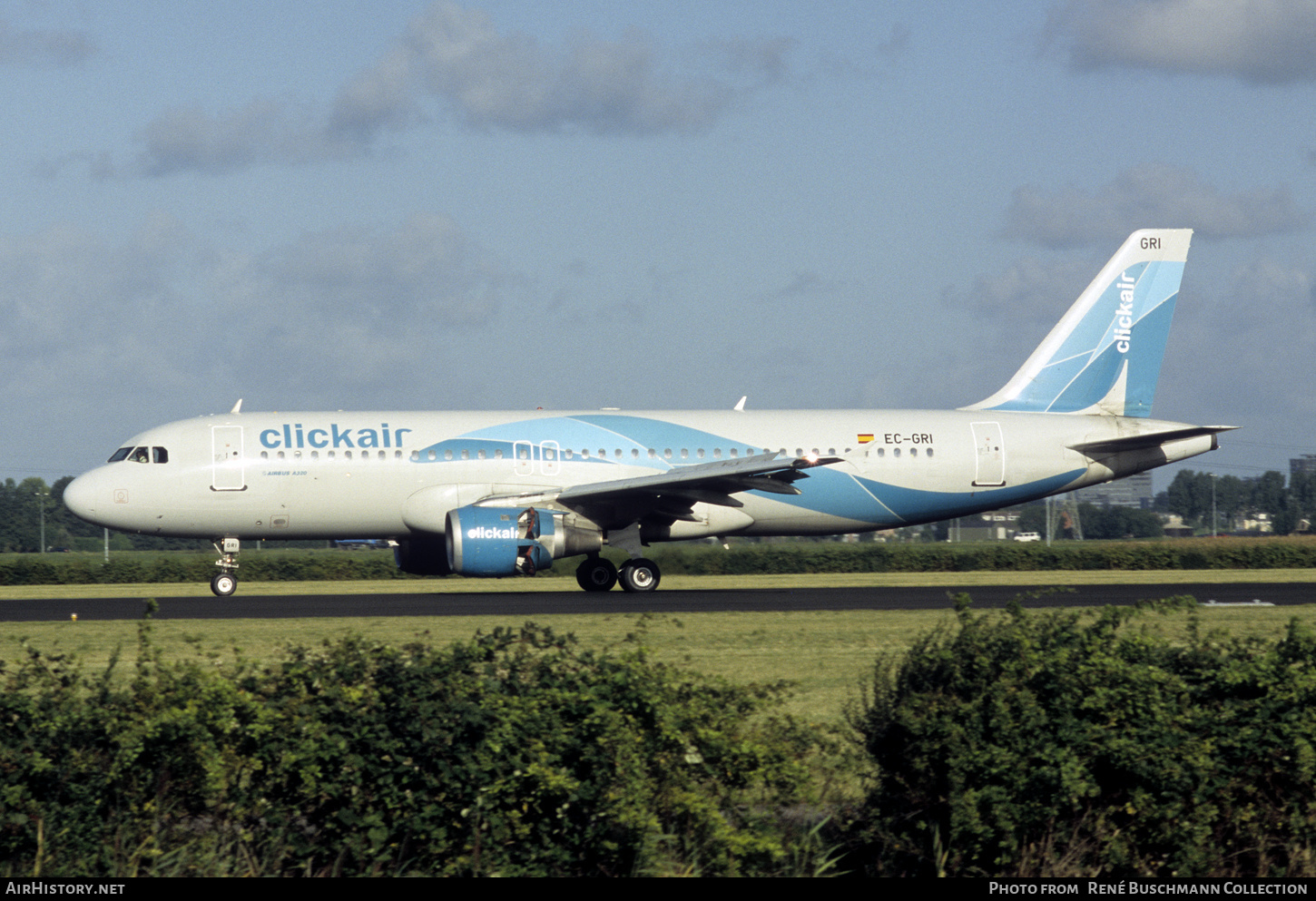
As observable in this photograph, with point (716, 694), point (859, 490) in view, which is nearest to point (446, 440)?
point (859, 490)

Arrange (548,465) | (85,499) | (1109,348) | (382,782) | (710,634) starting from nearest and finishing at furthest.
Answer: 1. (382,782)
2. (710,634)
3. (85,499)
4. (548,465)
5. (1109,348)

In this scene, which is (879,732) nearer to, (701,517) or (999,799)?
(999,799)

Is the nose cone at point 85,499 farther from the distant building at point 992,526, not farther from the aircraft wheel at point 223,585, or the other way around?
the distant building at point 992,526

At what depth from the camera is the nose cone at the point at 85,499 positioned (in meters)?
26.5

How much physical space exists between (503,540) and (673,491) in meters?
3.77

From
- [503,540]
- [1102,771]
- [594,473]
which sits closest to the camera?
[1102,771]

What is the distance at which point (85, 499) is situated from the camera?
26516 mm

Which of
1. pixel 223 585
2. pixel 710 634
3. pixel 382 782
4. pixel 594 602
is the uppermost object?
pixel 223 585

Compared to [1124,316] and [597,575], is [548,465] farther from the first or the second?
[1124,316]

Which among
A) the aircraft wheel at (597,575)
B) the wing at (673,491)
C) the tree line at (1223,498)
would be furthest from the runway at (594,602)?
the tree line at (1223,498)

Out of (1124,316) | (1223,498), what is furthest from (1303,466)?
(1124,316)

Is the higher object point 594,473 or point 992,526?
point 594,473

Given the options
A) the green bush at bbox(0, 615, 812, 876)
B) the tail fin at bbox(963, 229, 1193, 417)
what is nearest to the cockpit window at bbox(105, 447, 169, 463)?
the tail fin at bbox(963, 229, 1193, 417)

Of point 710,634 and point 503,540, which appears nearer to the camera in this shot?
point 710,634
